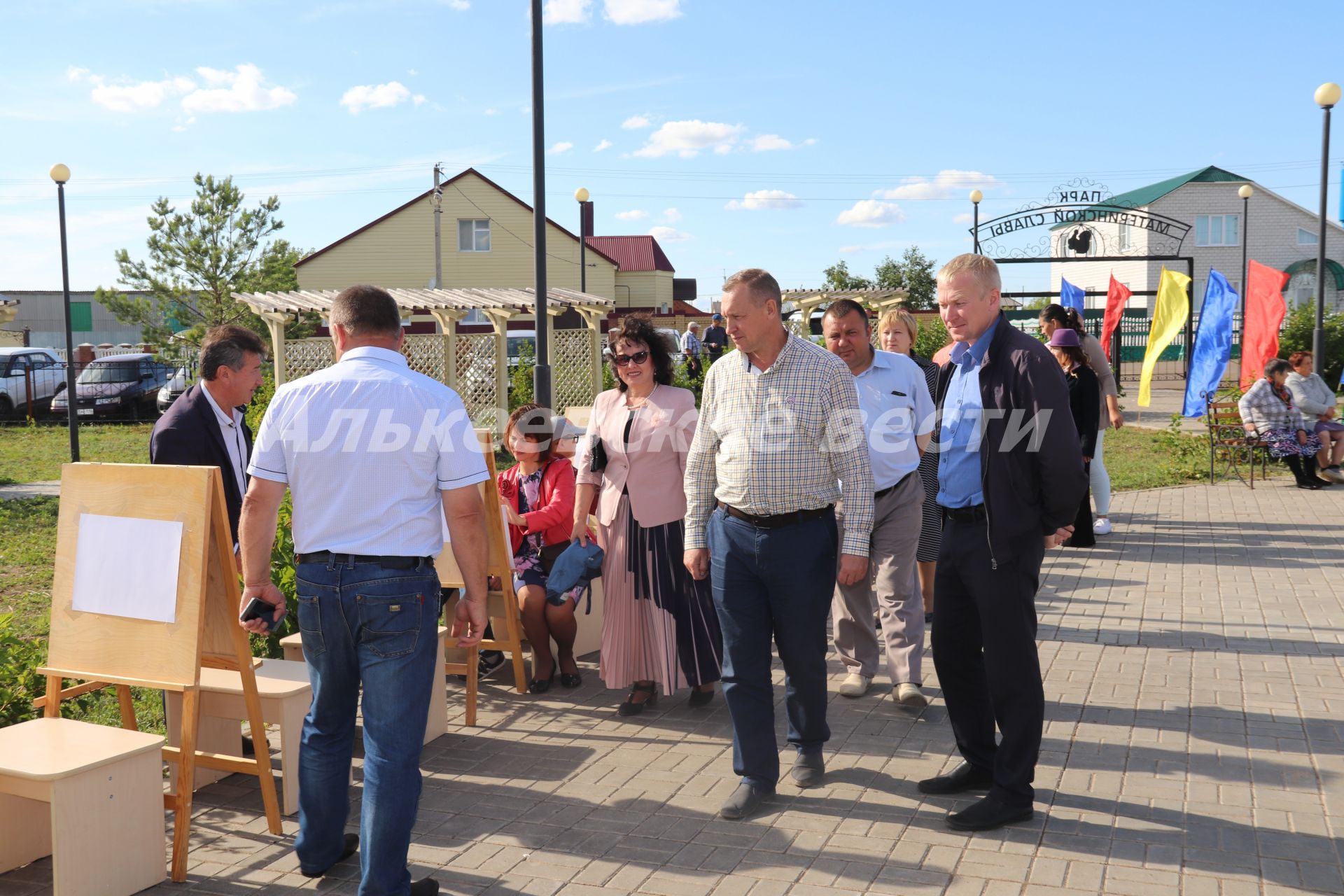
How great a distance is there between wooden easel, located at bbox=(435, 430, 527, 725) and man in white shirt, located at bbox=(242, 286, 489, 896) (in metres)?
1.77

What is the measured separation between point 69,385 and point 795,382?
17423 millimetres

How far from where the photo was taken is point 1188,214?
45812 mm

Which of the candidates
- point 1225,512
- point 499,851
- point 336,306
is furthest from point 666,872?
point 1225,512

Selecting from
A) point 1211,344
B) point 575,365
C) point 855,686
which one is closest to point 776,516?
point 855,686

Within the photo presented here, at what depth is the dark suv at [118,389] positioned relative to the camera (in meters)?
26.5

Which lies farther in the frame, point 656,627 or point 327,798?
point 656,627

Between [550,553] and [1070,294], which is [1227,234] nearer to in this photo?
[1070,294]

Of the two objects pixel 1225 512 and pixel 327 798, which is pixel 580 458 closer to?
pixel 327 798

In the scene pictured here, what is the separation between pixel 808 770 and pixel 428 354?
15.2m

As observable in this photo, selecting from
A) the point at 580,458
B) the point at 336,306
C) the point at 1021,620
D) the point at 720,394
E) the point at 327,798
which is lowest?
the point at 327,798

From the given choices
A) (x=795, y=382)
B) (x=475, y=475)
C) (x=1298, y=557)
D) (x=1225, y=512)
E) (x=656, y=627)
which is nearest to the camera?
(x=475, y=475)

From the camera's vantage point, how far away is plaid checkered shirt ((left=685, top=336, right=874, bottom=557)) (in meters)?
4.46

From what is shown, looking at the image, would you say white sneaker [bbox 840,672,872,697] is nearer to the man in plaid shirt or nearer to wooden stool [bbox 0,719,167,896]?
the man in plaid shirt

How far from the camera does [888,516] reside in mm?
5875
